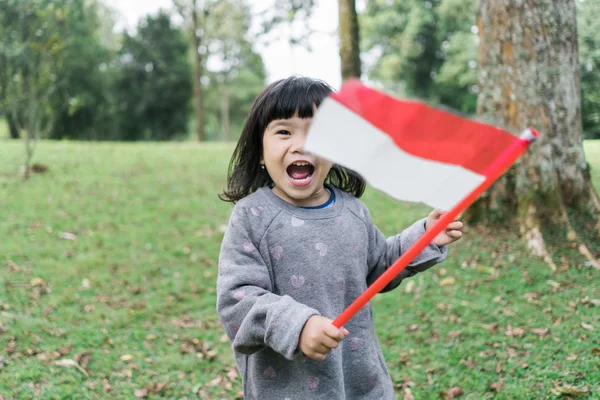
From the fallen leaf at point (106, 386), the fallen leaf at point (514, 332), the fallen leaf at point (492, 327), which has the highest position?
the fallen leaf at point (514, 332)

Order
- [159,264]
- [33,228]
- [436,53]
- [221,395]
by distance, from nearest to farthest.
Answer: [221,395] < [159,264] < [33,228] < [436,53]

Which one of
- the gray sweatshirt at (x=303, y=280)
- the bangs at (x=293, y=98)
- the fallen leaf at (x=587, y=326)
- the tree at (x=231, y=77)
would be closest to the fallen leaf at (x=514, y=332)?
the fallen leaf at (x=587, y=326)

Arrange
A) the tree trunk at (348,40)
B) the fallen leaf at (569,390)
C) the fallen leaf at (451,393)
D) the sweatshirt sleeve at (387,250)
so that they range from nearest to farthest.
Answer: the sweatshirt sleeve at (387,250), the fallen leaf at (569,390), the fallen leaf at (451,393), the tree trunk at (348,40)

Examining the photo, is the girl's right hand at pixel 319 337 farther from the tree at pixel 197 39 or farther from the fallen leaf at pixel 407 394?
the tree at pixel 197 39

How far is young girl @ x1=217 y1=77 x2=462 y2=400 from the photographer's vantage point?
1652mm

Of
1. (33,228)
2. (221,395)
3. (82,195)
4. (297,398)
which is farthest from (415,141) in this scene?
(82,195)

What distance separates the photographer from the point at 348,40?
795 centimetres

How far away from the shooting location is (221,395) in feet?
11.5

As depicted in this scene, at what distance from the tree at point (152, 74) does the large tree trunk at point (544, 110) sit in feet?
74.8

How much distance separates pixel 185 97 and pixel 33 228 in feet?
68.8

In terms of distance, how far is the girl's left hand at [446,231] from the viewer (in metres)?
1.66

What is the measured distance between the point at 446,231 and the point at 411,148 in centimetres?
55

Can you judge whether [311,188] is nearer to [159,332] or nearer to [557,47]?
[159,332]

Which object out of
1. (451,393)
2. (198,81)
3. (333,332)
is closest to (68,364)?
(451,393)
